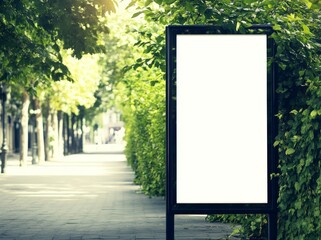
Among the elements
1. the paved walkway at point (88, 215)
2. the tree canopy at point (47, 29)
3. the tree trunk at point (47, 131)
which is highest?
the tree canopy at point (47, 29)

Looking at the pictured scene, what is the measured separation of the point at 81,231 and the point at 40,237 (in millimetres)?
1002

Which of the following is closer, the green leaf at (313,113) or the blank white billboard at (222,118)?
the green leaf at (313,113)

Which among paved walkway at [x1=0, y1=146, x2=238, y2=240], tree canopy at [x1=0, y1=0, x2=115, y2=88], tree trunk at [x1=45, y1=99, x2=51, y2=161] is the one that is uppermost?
tree canopy at [x1=0, y1=0, x2=115, y2=88]

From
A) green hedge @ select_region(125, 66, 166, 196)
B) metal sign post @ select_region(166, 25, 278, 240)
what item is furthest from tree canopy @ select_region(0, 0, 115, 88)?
metal sign post @ select_region(166, 25, 278, 240)

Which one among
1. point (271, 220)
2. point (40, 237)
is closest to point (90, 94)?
point (40, 237)

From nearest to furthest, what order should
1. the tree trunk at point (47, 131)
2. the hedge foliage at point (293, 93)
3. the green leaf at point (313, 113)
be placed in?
1. the green leaf at point (313, 113)
2. the hedge foliage at point (293, 93)
3. the tree trunk at point (47, 131)

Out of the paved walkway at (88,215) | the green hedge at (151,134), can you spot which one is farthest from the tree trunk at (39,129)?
the green hedge at (151,134)

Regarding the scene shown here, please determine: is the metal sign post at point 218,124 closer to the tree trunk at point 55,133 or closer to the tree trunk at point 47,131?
the tree trunk at point 47,131

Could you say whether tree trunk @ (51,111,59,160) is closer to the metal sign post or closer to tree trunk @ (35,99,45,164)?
tree trunk @ (35,99,45,164)

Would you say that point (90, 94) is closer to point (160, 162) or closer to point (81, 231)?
point (160, 162)

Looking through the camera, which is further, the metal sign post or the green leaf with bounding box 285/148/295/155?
the green leaf with bounding box 285/148/295/155

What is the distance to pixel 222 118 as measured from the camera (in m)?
8.88

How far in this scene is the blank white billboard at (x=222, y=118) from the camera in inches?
345

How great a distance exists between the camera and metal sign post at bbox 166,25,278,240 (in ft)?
28.7
